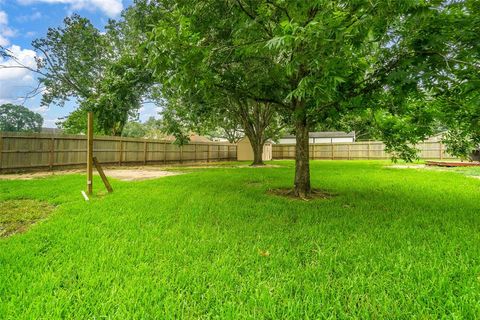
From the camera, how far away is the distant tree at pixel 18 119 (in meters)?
33.1

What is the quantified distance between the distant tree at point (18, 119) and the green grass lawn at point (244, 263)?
125ft

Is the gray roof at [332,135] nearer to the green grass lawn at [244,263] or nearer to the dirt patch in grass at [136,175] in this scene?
the dirt patch in grass at [136,175]

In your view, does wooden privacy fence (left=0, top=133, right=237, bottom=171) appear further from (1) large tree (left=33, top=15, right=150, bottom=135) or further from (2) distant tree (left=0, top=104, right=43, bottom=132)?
(2) distant tree (left=0, top=104, right=43, bottom=132)

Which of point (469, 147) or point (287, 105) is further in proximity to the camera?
point (469, 147)

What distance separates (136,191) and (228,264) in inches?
158

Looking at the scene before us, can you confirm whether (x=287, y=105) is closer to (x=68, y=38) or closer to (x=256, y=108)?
(x=256, y=108)

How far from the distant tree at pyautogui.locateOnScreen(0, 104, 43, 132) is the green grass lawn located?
38.1 m

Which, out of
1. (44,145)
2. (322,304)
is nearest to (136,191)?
(322,304)

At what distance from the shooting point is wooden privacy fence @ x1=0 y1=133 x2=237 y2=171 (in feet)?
30.2

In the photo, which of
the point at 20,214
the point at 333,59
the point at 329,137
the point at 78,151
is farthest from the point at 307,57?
the point at 329,137

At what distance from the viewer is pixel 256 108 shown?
14.7 meters

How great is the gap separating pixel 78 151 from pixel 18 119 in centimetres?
3441

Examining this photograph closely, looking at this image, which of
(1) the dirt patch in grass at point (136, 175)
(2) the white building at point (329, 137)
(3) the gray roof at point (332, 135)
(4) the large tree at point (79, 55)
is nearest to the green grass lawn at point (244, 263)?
(1) the dirt patch in grass at point (136, 175)

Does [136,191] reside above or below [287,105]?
below
